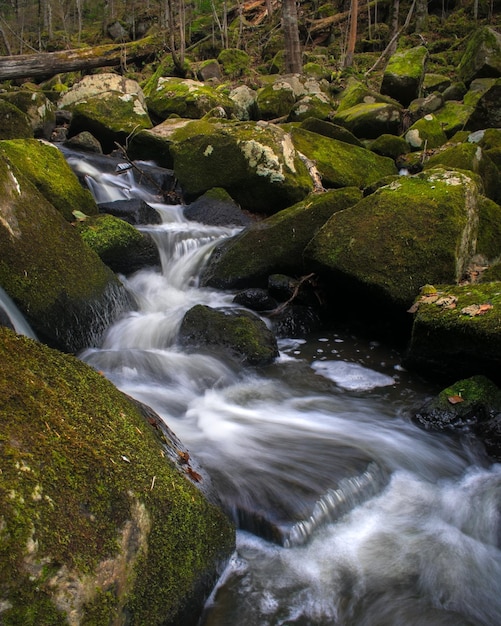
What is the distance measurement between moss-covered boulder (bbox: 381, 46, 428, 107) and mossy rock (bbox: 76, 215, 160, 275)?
12.4 metres

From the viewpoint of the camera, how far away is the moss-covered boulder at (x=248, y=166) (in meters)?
8.80

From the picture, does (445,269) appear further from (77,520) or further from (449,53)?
(449,53)

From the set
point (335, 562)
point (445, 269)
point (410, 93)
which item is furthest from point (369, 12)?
point (335, 562)

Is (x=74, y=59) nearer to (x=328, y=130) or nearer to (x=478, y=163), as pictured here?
Answer: (x=328, y=130)

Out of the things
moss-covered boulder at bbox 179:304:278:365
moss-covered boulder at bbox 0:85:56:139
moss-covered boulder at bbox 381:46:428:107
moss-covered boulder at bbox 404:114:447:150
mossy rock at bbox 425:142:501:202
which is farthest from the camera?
moss-covered boulder at bbox 381:46:428:107

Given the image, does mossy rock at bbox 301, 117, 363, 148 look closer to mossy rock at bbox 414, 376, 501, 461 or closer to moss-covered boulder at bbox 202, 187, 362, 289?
moss-covered boulder at bbox 202, 187, 362, 289

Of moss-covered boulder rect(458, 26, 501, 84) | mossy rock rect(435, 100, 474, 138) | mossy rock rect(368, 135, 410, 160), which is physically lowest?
mossy rock rect(368, 135, 410, 160)

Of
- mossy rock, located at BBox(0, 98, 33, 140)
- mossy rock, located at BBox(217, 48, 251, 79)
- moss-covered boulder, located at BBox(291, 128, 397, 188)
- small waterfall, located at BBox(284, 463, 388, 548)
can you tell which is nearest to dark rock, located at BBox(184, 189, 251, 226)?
moss-covered boulder, located at BBox(291, 128, 397, 188)

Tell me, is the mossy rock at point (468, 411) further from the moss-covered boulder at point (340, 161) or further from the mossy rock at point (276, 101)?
the mossy rock at point (276, 101)

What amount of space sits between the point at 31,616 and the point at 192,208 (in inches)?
327

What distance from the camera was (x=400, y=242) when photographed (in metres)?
5.62

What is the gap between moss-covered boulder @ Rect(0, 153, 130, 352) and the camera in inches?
182

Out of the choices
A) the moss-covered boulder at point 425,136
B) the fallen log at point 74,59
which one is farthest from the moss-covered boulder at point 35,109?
the moss-covered boulder at point 425,136

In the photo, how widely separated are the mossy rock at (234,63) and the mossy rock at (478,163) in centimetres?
1933
